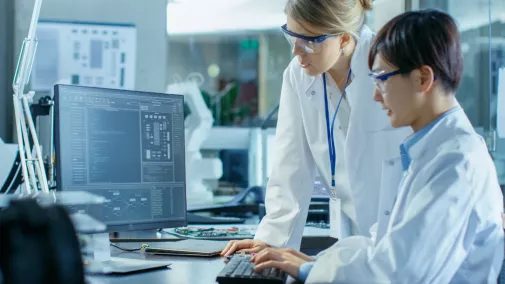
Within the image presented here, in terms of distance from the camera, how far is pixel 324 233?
81.9 inches

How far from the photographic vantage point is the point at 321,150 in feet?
5.94

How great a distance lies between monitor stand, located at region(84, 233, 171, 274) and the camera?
4.50 ft

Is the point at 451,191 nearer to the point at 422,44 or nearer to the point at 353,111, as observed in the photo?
the point at 422,44

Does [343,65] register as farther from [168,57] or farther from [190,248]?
[168,57]

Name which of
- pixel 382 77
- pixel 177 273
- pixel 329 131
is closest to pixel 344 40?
pixel 329 131

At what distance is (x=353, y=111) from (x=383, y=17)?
1.31m

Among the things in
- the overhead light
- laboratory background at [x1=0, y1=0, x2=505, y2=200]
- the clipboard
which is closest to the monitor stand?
the clipboard

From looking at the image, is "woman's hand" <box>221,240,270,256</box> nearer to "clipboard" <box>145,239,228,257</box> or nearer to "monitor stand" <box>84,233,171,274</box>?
"clipboard" <box>145,239,228,257</box>

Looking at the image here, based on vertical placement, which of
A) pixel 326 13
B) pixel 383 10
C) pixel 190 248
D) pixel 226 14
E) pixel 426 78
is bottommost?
pixel 190 248

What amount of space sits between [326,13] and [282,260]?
0.68 m

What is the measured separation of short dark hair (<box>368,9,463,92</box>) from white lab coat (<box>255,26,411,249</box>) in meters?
0.42

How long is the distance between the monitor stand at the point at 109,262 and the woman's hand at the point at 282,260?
28cm

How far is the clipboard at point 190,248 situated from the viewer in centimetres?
162

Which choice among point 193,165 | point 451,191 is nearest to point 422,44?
point 451,191
